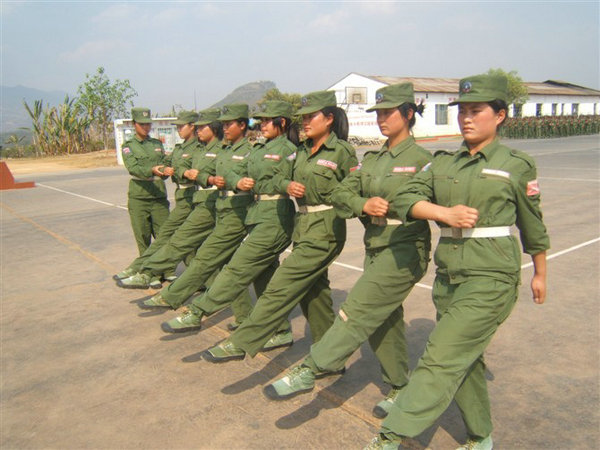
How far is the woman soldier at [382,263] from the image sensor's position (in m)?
2.88

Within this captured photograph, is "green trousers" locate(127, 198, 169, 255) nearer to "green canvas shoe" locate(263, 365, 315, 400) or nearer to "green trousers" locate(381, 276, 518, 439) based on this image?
"green canvas shoe" locate(263, 365, 315, 400)

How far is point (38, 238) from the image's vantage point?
955cm

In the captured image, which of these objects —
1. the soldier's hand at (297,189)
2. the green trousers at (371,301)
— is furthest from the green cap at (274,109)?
the green trousers at (371,301)

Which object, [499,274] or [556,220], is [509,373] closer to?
[499,274]

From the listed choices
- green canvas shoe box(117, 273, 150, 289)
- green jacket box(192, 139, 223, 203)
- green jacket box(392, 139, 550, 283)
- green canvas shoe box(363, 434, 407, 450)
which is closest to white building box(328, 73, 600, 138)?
green jacket box(192, 139, 223, 203)

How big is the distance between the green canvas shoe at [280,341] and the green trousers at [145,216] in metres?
2.78

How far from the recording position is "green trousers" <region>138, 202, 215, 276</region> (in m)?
5.16

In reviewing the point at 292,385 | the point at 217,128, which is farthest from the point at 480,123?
the point at 217,128

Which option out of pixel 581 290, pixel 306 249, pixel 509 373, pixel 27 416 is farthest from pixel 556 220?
pixel 27 416

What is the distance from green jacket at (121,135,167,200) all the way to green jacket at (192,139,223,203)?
48.0 inches

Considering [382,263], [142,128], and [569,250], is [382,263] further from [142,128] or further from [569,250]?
[569,250]

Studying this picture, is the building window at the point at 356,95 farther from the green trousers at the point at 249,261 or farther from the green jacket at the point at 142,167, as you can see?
the green trousers at the point at 249,261

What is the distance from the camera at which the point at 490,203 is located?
243 cm

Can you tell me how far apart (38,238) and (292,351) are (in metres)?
7.18
